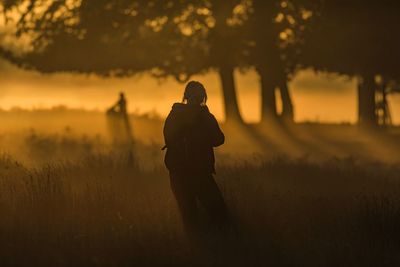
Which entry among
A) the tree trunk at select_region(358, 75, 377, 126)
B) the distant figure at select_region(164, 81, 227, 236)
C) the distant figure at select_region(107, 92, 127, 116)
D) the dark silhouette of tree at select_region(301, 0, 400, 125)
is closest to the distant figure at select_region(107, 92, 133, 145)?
the distant figure at select_region(107, 92, 127, 116)

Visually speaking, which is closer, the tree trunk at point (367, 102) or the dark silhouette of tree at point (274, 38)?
the dark silhouette of tree at point (274, 38)

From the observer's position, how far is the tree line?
3344 cm

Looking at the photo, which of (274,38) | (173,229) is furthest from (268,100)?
(173,229)

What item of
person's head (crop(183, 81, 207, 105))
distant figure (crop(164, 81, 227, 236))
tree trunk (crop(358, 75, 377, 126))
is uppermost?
person's head (crop(183, 81, 207, 105))

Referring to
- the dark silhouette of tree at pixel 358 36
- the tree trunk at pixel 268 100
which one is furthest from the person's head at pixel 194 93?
the tree trunk at pixel 268 100

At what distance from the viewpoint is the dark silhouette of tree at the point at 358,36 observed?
88.4 feet

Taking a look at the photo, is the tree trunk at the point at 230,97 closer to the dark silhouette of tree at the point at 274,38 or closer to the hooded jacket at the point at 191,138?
the dark silhouette of tree at the point at 274,38

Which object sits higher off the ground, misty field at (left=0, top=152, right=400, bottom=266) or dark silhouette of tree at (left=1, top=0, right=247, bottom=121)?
dark silhouette of tree at (left=1, top=0, right=247, bottom=121)

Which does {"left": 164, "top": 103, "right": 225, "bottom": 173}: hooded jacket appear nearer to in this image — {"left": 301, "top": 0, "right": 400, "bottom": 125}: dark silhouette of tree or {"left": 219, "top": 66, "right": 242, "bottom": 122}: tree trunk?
{"left": 301, "top": 0, "right": 400, "bottom": 125}: dark silhouette of tree

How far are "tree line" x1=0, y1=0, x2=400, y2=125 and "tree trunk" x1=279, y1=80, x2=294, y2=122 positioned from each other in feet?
0.89

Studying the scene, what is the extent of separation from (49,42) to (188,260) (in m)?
27.3

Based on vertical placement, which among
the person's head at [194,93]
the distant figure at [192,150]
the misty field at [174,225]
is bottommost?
the misty field at [174,225]

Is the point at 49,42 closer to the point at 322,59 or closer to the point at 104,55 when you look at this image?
the point at 104,55

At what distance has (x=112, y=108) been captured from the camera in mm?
34531
